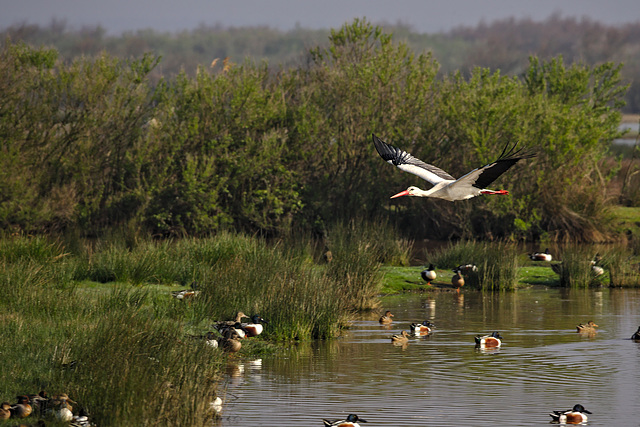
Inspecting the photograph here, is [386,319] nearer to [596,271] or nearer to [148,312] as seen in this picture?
[148,312]

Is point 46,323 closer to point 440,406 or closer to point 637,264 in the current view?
point 440,406

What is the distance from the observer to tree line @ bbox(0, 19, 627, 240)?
107 feet

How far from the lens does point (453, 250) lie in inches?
928

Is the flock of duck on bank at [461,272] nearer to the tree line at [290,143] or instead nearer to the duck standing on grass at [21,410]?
the tree line at [290,143]

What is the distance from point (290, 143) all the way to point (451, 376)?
24142 millimetres

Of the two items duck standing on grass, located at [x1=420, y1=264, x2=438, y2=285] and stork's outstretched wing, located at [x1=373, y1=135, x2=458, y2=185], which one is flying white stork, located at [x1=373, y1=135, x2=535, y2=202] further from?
duck standing on grass, located at [x1=420, y1=264, x2=438, y2=285]

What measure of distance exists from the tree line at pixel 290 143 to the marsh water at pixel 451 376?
17.1 metres

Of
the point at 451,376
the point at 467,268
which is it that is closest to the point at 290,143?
the point at 467,268

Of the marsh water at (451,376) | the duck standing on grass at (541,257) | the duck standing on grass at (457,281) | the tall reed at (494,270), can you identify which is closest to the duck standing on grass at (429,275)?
the duck standing on grass at (457,281)

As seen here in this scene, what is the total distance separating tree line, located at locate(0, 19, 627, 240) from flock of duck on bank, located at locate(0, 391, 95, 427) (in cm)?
2359

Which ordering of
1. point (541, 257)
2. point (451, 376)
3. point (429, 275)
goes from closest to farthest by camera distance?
1. point (451, 376)
2. point (429, 275)
3. point (541, 257)

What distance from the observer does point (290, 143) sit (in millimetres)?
35125

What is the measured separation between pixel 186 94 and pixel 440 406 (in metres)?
24.7

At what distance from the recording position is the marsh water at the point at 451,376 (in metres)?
9.63
